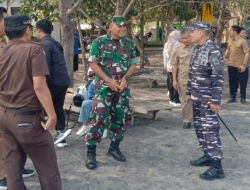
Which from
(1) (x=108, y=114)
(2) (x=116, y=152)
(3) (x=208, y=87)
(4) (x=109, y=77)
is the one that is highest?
(4) (x=109, y=77)

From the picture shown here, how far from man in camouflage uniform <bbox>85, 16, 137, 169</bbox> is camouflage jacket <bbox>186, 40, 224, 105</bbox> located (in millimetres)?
882

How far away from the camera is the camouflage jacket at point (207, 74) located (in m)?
4.45

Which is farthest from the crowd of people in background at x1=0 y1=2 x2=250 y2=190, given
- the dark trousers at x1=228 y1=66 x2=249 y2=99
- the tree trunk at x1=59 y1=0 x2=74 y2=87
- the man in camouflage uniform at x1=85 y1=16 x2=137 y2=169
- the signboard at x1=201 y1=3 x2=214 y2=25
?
the signboard at x1=201 y1=3 x2=214 y2=25

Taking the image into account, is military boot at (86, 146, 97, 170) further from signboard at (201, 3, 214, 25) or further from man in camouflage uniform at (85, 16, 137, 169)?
signboard at (201, 3, 214, 25)

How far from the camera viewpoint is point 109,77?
16.0 ft

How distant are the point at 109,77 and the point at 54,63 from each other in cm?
83

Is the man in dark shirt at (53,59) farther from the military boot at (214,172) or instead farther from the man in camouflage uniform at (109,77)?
the military boot at (214,172)

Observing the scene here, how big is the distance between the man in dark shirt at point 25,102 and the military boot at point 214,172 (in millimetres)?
1973

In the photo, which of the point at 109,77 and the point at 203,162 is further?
the point at 203,162

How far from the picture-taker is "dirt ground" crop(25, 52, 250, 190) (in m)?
4.39

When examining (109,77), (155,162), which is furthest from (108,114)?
(155,162)

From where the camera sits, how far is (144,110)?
6754 mm

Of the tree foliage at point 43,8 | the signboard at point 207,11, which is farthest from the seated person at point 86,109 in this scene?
the signboard at point 207,11

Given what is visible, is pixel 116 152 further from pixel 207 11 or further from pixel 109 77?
pixel 207 11
